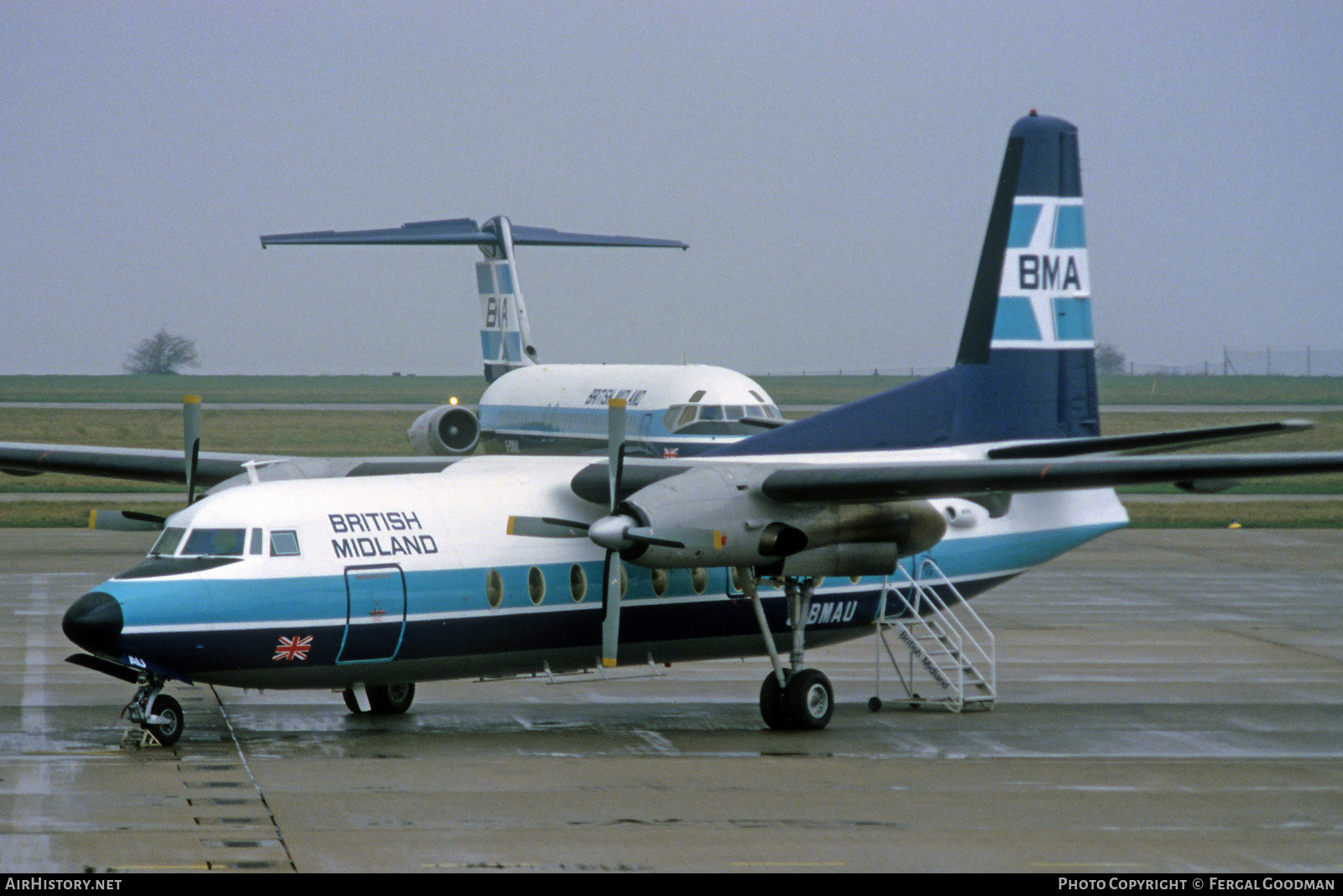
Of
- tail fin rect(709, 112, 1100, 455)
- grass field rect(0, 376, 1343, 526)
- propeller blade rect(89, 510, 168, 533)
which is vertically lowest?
grass field rect(0, 376, 1343, 526)

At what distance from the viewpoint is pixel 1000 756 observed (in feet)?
56.3

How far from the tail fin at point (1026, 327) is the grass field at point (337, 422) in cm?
2410

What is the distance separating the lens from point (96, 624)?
50.3 ft

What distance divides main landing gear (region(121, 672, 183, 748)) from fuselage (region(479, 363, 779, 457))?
15.9m

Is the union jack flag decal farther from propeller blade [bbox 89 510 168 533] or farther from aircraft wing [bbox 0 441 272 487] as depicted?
aircraft wing [bbox 0 441 272 487]

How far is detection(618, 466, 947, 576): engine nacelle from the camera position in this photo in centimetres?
1727

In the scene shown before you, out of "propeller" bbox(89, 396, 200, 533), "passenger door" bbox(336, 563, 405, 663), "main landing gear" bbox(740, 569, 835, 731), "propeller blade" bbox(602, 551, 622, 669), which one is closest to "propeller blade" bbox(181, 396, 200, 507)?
"propeller" bbox(89, 396, 200, 533)

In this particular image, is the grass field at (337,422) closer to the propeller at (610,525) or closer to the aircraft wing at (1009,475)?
the propeller at (610,525)

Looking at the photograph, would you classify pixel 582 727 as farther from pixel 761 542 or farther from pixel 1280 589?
pixel 1280 589

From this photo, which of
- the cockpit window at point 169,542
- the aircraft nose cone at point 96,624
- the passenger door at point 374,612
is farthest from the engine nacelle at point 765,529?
the aircraft nose cone at point 96,624

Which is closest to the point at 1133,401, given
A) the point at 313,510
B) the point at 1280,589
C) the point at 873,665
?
the point at 1280,589

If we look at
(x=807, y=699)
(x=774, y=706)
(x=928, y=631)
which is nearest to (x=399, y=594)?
(x=774, y=706)

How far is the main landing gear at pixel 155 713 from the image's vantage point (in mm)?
16375

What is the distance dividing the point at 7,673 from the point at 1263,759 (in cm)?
1561
